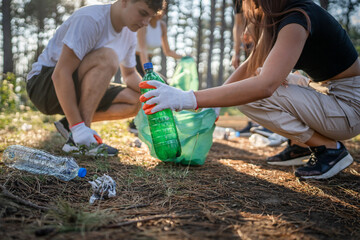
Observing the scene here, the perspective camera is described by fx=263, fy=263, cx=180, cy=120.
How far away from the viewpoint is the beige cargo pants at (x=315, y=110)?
1.98 m

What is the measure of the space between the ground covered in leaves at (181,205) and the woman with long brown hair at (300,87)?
13.5 inches

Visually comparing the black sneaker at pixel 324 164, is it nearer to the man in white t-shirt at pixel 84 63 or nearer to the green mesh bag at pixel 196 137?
the green mesh bag at pixel 196 137

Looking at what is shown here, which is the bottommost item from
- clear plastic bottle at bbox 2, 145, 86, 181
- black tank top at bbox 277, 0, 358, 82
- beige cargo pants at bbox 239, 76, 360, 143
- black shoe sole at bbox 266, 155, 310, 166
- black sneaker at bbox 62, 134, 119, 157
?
black shoe sole at bbox 266, 155, 310, 166

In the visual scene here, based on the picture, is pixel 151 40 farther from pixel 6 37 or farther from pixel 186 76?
pixel 6 37

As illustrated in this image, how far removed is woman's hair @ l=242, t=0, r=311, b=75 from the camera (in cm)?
159

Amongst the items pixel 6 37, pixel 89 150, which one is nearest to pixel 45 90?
pixel 89 150

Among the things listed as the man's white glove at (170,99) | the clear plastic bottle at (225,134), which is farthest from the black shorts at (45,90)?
the clear plastic bottle at (225,134)

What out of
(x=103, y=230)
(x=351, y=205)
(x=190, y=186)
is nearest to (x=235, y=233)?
(x=103, y=230)

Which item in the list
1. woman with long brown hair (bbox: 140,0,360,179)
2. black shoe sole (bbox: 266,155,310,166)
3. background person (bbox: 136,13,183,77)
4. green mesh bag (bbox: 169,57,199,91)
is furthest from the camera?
background person (bbox: 136,13,183,77)

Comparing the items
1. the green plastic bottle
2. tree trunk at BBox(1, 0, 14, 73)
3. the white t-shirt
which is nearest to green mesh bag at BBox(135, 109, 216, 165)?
the green plastic bottle

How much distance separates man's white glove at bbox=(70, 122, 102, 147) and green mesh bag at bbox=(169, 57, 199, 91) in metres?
0.90

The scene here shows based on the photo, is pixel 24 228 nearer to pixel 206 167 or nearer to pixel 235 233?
pixel 235 233

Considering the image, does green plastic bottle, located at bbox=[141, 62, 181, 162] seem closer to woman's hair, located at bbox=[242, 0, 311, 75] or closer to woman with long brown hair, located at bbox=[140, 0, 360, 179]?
woman with long brown hair, located at bbox=[140, 0, 360, 179]

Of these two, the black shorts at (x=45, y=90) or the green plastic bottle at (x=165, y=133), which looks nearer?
the green plastic bottle at (x=165, y=133)
